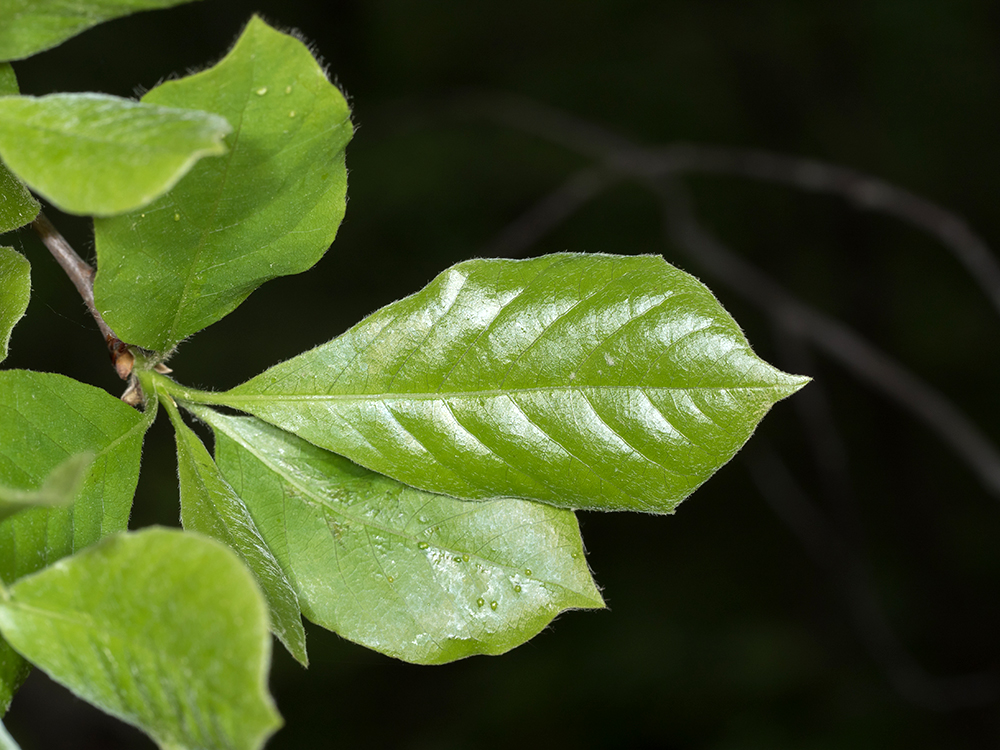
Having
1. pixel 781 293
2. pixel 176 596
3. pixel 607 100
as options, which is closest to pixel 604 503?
pixel 176 596

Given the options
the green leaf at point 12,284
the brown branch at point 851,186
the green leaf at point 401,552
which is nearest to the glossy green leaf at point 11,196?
the green leaf at point 12,284

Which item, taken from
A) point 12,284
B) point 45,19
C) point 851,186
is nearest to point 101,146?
point 45,19

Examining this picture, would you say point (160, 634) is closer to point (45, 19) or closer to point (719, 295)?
point (45, 19)

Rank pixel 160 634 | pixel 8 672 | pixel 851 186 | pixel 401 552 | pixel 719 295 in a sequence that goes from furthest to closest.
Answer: pixel 719 295 < pixel 851 186 < pixel 401 552 < pixel 8 672 < pixel 160 634

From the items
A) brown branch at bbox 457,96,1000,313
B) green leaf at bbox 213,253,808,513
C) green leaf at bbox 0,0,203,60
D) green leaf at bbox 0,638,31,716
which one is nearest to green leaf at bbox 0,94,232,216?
green leaf at bbox 0,0,203,60

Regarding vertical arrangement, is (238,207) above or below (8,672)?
above

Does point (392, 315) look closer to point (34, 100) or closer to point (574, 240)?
point (34, 100)

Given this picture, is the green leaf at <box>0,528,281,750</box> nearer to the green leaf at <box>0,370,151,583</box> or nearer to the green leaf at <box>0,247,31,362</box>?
the green leaf at <box>0,370,151,583</box>
